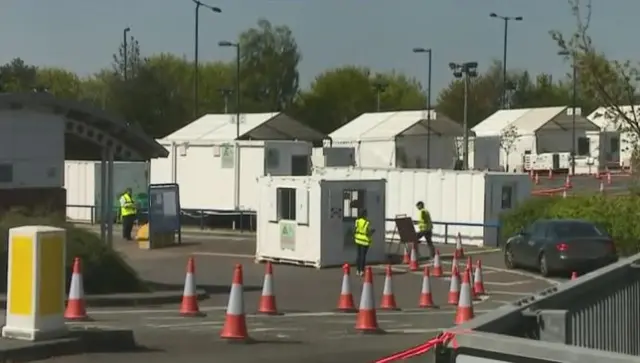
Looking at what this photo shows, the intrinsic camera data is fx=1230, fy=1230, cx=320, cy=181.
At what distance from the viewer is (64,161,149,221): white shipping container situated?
162ft

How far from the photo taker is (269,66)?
380 ft

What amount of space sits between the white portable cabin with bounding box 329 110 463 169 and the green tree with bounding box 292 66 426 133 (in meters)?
33.5

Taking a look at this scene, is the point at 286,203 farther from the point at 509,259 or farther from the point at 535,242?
the point at 535,242

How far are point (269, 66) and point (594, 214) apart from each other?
275 feet

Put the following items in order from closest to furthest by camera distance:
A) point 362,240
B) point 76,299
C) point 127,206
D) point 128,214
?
point 76,299 → point 362,240 → point 127,206 → point 128,214

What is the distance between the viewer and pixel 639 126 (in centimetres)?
1970

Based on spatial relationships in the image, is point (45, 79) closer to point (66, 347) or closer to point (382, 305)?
point (382, 305)

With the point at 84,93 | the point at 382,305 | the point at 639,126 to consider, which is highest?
the point at 84,93

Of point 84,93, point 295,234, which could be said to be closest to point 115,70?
point 84,93

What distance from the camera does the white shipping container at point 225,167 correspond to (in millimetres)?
45281

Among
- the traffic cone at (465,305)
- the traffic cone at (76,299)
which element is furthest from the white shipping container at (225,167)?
the traffic cone at (76,299)

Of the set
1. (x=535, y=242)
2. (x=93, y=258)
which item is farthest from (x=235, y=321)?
(x=535, y=242)

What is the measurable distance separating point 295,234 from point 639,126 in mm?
13964

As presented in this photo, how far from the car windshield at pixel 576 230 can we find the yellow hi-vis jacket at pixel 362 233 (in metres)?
4.52
